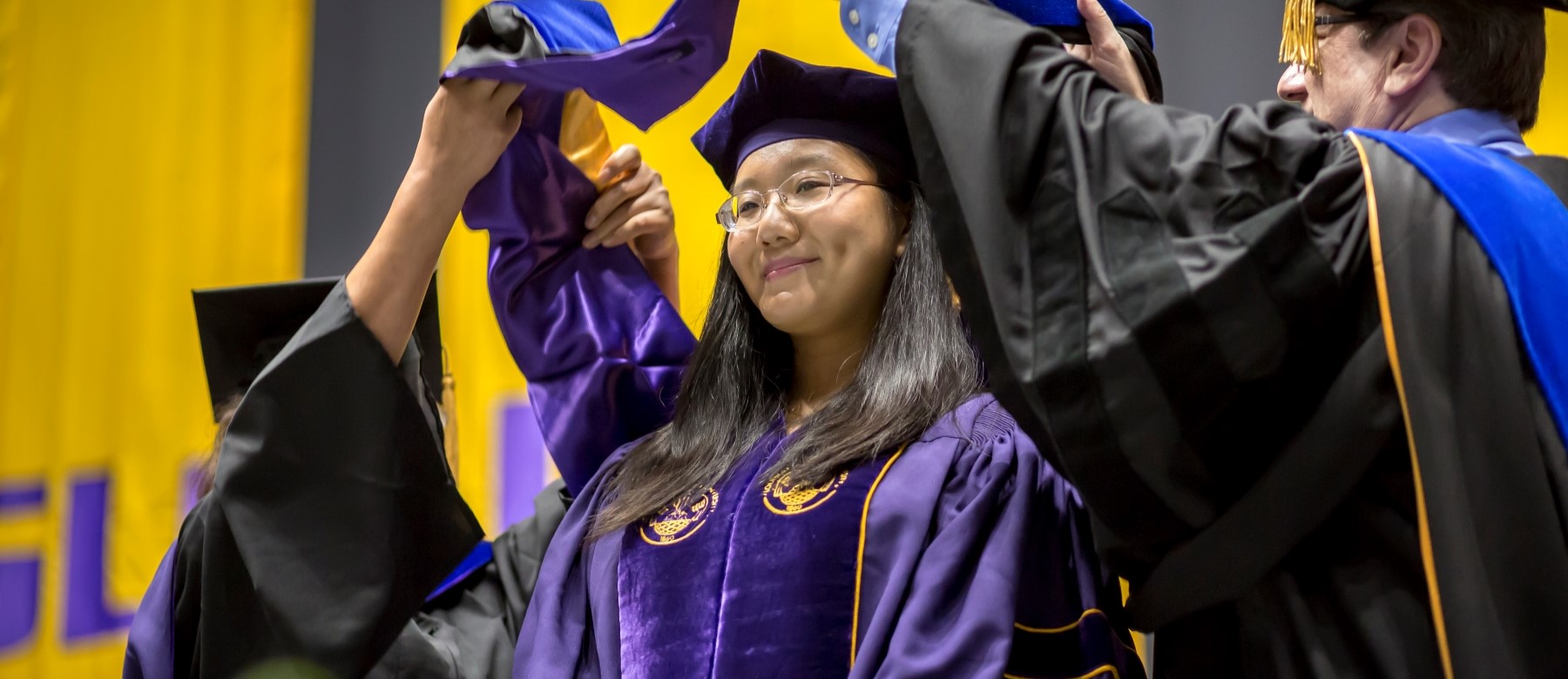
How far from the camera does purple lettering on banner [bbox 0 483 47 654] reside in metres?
3.74

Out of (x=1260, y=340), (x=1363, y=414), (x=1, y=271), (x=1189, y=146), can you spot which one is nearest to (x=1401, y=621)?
(x=1363, y=414)

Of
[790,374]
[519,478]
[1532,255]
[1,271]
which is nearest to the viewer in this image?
[1532,255]

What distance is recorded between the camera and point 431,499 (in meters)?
2.13

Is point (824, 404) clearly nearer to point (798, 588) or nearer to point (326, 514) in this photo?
point (798, 588)

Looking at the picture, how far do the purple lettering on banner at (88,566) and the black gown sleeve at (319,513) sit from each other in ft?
6.17

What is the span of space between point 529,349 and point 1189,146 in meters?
1.27

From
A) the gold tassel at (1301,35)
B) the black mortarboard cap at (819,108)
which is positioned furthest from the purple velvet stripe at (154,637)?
the gold tassel at (1301,35)

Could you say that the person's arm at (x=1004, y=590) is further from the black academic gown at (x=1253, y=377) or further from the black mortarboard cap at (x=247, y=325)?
the black mortarboard cap at (x=247, y=325)

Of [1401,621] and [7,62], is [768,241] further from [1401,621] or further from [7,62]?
[7,62]

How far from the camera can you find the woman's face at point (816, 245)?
84.3 inches

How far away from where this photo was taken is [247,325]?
272 cm

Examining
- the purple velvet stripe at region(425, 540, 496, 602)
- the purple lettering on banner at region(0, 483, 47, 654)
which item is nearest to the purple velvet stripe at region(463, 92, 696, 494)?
the purple velvet stripe at region(425, 540, 496, 602)

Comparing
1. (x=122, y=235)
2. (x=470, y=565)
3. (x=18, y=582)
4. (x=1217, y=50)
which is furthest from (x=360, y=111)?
(x=1217, y=50)

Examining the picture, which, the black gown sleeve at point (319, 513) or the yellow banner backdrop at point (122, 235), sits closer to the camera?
the black gown sleeve at point (319, 513)
